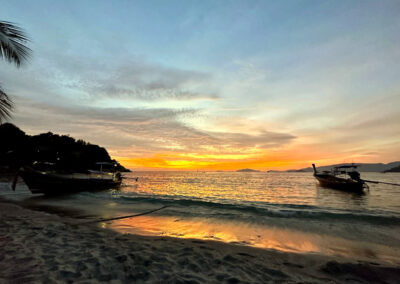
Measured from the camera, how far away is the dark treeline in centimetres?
5853

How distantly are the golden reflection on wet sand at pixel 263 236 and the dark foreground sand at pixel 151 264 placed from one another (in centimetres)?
133

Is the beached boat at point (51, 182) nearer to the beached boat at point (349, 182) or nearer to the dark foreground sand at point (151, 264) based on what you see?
the dark foreground sand at point (151, 264)

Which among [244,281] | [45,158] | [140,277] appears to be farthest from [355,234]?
[45,158]

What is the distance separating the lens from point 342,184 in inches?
1417

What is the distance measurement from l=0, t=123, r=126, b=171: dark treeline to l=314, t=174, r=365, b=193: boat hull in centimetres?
4635

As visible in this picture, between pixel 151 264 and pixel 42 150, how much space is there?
87458 millimetres

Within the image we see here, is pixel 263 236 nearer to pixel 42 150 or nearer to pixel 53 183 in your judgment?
pixel 53 183

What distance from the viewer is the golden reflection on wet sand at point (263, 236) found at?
25.9 ft

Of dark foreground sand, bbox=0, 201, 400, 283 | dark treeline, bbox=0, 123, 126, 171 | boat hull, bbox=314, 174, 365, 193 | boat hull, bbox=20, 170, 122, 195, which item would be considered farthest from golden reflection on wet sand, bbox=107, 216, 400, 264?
dark treeline, bbox=0, 123, 126, 171

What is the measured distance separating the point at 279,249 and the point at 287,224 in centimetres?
522

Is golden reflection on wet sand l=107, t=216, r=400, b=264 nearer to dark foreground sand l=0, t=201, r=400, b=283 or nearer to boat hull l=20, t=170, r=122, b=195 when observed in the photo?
dark foreground sand l=0, t=201, r=400, b=283

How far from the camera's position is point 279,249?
777 cm

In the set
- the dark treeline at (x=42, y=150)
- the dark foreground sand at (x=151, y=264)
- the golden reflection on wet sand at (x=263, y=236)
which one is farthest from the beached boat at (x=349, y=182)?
the dark treeline at (x=42, y=150)

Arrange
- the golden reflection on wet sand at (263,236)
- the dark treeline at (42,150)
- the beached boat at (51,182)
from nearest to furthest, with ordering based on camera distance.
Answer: the golden reflection on wet sand at (263,236) < the beached boat at (51,182) < the dark treeline at (42,150)
